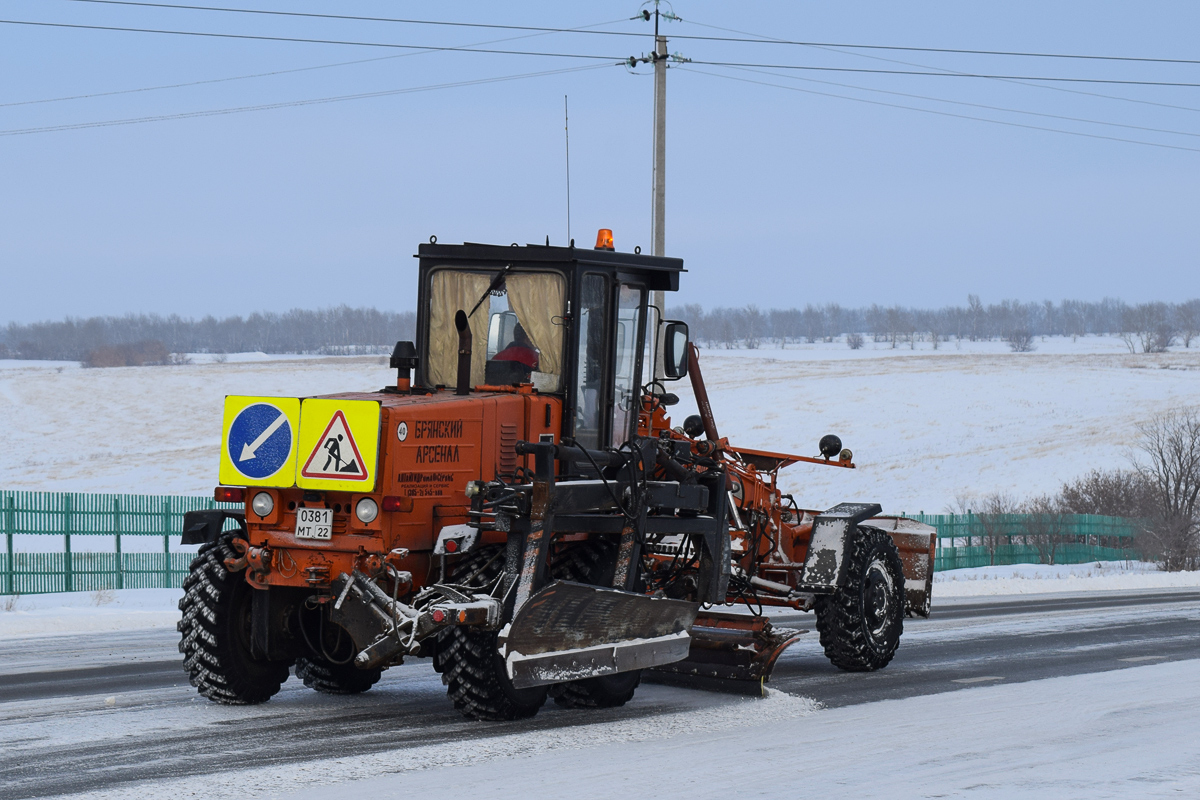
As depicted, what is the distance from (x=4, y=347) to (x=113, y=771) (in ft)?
348

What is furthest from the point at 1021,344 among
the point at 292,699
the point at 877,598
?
the point at 292,699

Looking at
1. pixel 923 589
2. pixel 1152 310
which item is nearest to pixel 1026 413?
pixel 923 589

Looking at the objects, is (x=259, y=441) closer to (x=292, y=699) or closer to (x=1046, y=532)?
(x=292, y=699)

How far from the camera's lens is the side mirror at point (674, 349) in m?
10.1

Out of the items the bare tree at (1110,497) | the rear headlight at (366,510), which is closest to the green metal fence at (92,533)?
the rear headlight at (366,510)

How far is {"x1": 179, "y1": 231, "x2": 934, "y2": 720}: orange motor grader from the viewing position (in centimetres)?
862

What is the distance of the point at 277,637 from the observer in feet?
30.7

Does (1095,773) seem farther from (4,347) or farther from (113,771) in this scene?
(4,347)

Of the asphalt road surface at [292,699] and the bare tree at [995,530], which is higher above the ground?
the asphalt road surface at [292,699]

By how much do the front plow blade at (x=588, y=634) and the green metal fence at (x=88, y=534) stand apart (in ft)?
Result: 48.0

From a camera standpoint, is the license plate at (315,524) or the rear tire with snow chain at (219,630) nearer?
the license plate at (315,524)

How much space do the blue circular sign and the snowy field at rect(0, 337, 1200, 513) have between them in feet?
113

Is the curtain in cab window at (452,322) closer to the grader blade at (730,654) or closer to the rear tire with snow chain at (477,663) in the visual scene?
the rear tire with snow chain at (477,663)

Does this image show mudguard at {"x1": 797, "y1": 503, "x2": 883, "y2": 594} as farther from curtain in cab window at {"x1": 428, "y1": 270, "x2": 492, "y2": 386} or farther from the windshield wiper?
the windshield wiper
